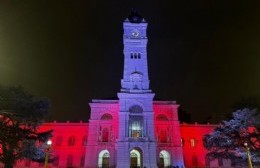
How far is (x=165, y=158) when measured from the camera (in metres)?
59.3

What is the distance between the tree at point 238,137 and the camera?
4062cm

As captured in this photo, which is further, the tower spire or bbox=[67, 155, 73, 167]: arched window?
bbox=[67, 155, 73, 167]: arched window

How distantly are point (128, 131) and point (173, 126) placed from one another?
11508mm

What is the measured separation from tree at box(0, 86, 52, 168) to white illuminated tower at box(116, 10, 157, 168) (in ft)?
58.6

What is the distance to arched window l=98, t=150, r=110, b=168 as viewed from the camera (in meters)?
58.0

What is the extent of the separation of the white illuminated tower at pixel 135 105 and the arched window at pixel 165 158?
503cm

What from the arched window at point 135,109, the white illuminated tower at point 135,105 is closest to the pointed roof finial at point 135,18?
the white illuminated tower at point 135,105

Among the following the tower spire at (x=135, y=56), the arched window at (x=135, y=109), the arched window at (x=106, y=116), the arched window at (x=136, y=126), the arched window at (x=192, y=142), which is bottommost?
the arched window at (x=192, y=142)

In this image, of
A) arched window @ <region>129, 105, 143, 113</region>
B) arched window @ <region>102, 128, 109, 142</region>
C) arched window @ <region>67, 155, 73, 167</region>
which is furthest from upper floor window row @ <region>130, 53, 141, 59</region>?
arched window @ <region>67, 155, 73, 167</region>

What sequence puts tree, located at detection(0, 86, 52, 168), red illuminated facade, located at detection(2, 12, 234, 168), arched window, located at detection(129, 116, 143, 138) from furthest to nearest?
arched window, located at detection(129, 116, 143, 138), red illuminated facade, located at detection(2, 12, 234, 168), tree, located at detection(0, 86, 52, 168)

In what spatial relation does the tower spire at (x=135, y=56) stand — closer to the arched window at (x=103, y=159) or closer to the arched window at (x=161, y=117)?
the arched window at (x=161, y=117)

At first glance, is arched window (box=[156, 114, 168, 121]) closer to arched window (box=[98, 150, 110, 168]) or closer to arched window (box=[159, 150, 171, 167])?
arched window (box=[159, 150, 171, 167])

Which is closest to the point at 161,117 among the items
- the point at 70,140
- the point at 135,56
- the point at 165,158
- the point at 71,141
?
the point at 165,158

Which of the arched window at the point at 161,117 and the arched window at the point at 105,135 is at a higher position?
the arched window at the point at 161,117
